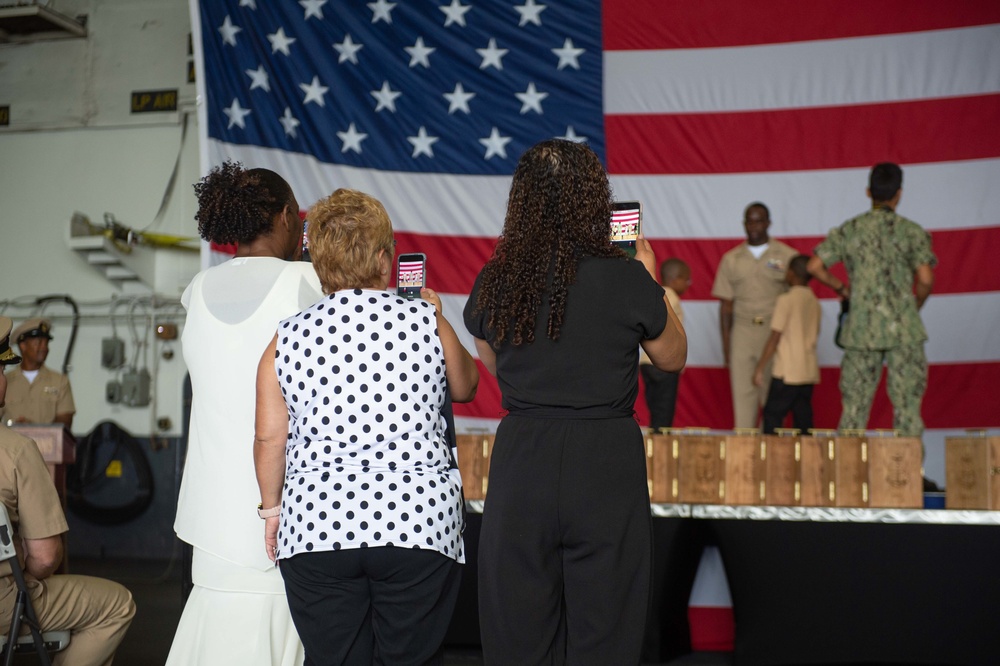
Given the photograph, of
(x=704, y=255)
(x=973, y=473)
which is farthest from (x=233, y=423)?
(x=704, y=255)

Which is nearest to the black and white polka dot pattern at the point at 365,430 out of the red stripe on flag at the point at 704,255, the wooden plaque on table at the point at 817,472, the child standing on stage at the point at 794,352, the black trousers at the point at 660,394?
the wooden plaque on table at the point at 817,472

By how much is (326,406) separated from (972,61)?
538cm

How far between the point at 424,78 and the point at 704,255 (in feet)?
6.56

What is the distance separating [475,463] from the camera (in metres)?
3.94

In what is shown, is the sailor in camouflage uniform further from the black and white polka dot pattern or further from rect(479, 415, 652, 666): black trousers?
the black and white polka dot pattern

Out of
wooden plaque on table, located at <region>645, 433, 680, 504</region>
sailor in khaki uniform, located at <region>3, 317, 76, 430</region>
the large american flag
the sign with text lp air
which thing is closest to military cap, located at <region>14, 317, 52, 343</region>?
sailor in khaki uniform, located at <region>3, 317, 76, 430</region>

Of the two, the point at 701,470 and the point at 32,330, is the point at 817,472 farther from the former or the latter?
the point at 32,330

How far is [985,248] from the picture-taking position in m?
5.84

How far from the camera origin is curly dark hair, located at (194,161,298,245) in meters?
2.24

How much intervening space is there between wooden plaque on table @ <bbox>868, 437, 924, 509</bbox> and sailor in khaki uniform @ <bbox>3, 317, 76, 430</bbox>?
16.5 feet

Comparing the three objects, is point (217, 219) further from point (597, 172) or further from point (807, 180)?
point (807, 180)

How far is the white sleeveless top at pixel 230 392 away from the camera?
215 cm

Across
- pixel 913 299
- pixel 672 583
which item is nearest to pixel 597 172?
pixel 672 583

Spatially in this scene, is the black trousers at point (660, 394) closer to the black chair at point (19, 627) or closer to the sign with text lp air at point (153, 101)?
the black chair at point (19, 627)
